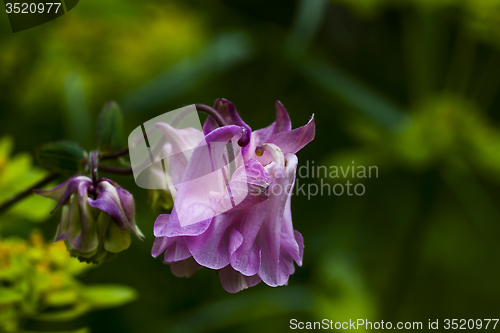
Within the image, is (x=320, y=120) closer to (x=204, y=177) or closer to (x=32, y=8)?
(x=32, y=8)

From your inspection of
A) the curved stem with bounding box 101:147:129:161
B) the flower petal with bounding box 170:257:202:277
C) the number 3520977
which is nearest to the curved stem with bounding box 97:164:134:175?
the curved stem with bounding box 101:147:129:161

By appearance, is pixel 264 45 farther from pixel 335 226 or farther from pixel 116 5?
pixel 335 226

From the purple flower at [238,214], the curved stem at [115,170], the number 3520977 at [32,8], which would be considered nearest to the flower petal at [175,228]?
the purple flower at [238,214]

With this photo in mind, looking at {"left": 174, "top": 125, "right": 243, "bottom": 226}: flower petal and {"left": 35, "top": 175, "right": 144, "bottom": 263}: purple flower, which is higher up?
{"left": 174, "top": 125, "right": 243, "bottom": 226}: flower petal

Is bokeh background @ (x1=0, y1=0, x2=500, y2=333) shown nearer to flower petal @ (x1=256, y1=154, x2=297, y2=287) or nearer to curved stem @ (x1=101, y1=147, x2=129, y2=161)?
curved stem @ (x1=101, y1=147, x2=129, y2=161)

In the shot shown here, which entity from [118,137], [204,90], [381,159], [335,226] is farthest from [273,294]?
[118,137]

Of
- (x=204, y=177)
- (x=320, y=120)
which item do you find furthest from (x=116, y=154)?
(x=320, y=120)
